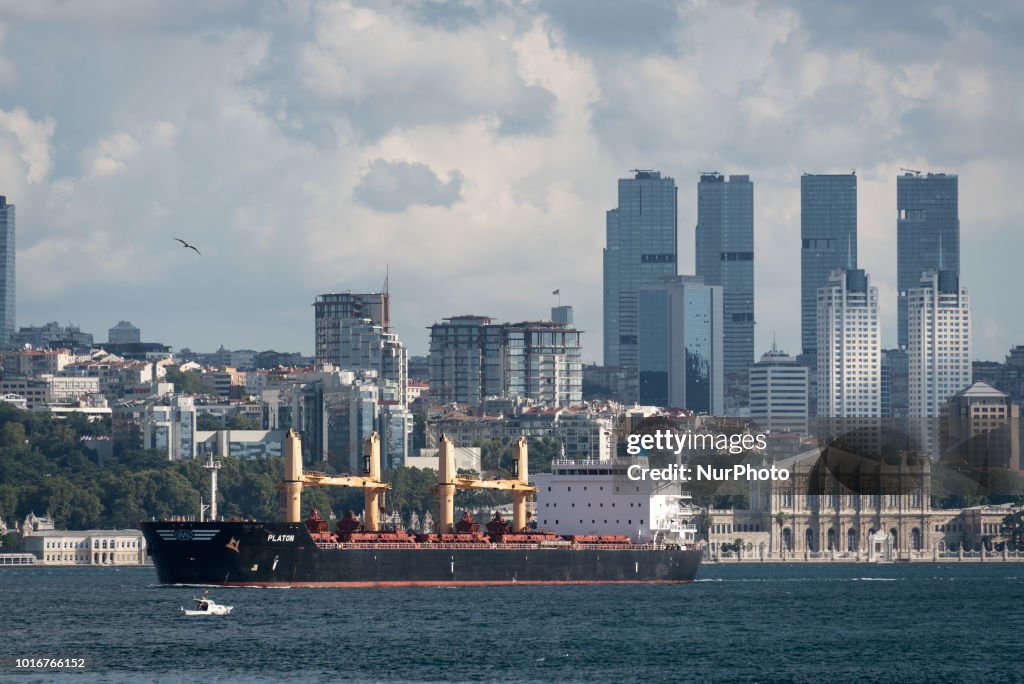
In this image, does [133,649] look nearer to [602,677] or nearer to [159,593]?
[602,677]

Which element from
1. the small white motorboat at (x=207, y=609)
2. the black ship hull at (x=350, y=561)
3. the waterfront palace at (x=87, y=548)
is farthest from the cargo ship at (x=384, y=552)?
the waterfront palace at (x=87, y=548)

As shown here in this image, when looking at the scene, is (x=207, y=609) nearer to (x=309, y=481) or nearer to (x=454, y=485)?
(x=309, y=481)

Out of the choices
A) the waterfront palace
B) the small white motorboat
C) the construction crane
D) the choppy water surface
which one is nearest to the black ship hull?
the choppy water surface

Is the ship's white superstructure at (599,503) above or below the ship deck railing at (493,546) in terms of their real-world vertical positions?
Answer: above

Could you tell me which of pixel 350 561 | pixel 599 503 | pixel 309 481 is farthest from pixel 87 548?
pixel 350 561


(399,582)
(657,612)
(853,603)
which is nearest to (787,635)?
(657,612)

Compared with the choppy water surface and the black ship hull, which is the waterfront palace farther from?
the black ship hull

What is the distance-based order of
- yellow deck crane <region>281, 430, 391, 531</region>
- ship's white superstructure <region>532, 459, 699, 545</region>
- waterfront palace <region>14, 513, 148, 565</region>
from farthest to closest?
waterfront palace <region>14, 513, 148, 565</region>
ship's white superstructure <region>532, 459, 699, 545</region>
yellow deck crane <region>281, 430, 391, 531</region>

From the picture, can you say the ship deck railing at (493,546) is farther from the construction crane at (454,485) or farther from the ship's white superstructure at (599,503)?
the construction crane at (454,485)
